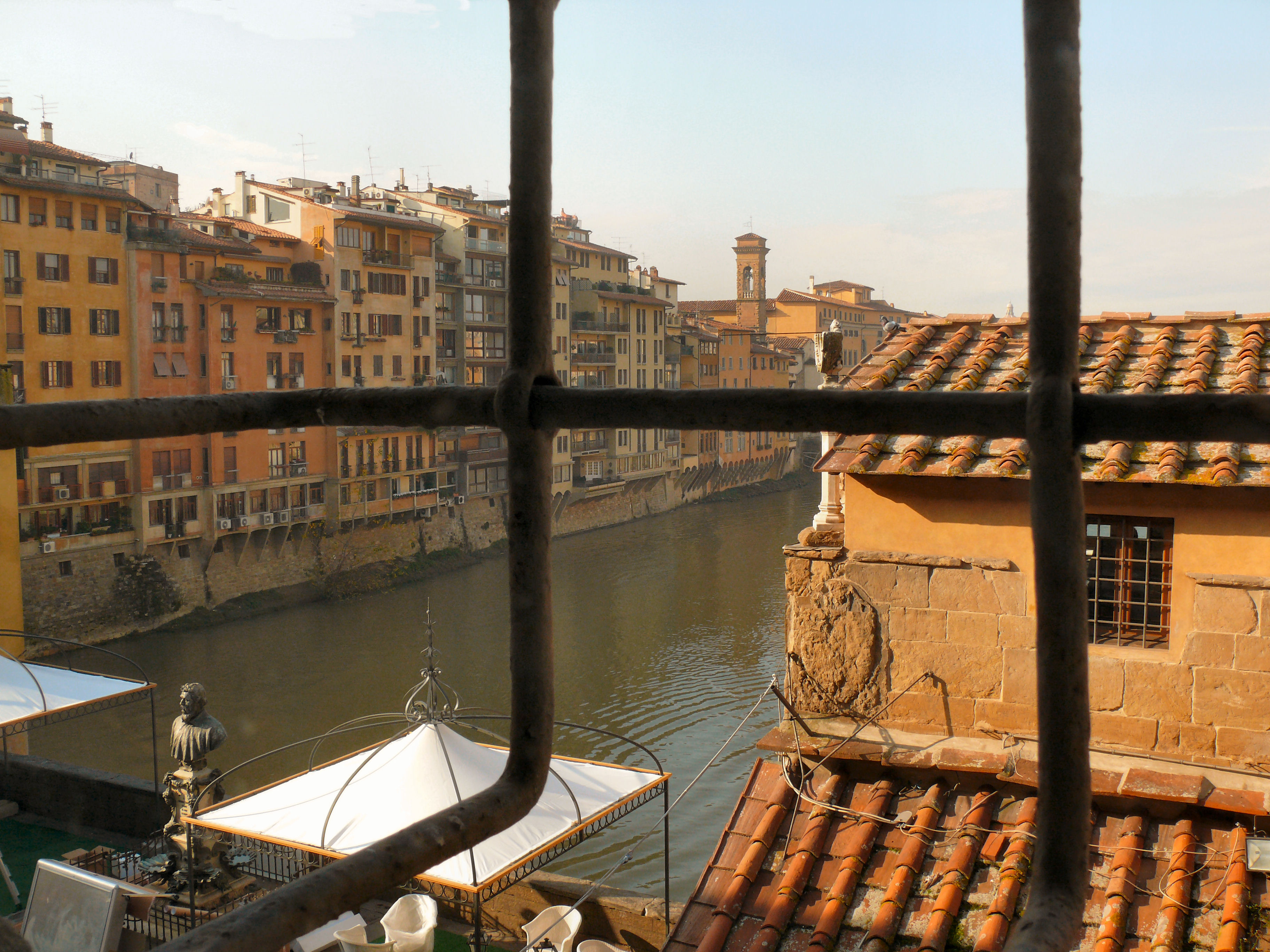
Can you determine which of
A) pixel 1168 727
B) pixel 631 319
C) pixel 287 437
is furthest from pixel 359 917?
pixel 631 319

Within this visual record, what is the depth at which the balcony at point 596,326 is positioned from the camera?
24.2m

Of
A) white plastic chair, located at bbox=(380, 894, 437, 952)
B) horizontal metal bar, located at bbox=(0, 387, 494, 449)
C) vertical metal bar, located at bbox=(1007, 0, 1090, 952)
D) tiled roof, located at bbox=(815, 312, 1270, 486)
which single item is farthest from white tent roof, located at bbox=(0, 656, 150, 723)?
vertical metal bar, located at bbox=(1007, 0, 1090, 952)

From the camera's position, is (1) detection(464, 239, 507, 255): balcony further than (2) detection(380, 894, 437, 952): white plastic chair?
Yes

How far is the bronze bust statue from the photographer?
15.7ft

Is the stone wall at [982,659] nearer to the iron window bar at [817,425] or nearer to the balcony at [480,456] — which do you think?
the iron window bar at [817,425]

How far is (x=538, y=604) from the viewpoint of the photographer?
0.58m

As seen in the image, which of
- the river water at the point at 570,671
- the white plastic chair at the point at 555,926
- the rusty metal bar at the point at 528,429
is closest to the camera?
the rusty metal bar at the point at 528,429

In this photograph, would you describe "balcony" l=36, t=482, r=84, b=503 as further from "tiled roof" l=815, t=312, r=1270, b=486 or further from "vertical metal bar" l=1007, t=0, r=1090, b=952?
"vertical metal bar" l=1007, t=0, r=1090, b=952

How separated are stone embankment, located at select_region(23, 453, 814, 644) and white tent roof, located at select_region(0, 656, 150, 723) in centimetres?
944

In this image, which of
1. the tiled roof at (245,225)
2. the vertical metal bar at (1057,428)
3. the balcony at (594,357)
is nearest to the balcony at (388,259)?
the tiled roof at (245,225)

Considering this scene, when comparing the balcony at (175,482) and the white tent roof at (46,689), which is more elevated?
the balcony at (175,482)

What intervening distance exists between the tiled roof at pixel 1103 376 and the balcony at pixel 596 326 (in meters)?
19.8

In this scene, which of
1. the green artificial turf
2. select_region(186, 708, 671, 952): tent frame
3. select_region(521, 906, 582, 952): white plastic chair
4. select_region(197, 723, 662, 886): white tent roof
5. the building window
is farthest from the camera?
the green artificial turf

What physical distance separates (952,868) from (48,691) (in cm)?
424
